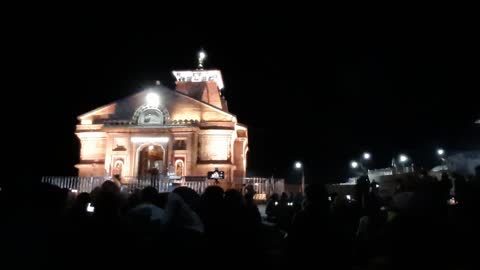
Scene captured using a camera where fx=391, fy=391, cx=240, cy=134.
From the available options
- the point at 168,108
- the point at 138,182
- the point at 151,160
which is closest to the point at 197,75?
the point at 168,108

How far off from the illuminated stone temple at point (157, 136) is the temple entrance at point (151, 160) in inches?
3.5

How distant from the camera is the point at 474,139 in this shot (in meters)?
48.2

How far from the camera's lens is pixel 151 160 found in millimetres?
39719

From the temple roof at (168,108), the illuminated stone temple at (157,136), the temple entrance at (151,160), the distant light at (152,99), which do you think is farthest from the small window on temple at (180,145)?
the distant light at (152,99)

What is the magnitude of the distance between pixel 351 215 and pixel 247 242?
193 inches

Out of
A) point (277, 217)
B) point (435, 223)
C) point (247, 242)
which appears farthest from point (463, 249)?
point (277, 217)

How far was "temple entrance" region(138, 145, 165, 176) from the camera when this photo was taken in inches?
1347

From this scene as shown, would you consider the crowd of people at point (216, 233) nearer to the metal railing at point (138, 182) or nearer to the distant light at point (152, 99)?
the metal railing at point (138, 182)

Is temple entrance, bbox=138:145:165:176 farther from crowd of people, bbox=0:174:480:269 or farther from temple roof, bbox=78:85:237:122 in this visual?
crowd of people, bbox=0:174:480:269

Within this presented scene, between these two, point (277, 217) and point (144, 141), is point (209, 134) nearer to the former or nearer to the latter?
point (144, 141)

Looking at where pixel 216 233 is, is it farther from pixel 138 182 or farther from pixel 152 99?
pixel 152 99

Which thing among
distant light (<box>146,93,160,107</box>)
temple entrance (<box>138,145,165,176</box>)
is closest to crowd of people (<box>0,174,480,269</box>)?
temple entrance (<box>138,145,165,176</box>)

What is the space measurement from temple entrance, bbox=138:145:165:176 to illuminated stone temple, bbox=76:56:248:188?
0.29 feet

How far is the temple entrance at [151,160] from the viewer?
3422 centimetres
